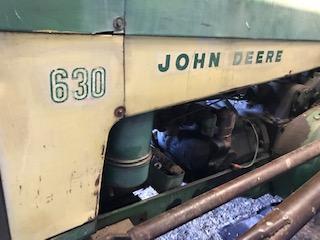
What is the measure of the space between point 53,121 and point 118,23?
0.22m

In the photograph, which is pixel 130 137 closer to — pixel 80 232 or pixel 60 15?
pixel 80 232

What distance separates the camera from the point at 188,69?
822mm

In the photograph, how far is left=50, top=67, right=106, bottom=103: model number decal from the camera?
0.62 m

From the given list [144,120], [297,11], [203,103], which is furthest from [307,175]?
[144,120]

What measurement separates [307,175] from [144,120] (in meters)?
0.85

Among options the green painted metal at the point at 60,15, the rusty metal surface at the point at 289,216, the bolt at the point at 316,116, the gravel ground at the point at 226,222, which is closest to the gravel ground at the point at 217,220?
the gravel ground at the point at 226,222

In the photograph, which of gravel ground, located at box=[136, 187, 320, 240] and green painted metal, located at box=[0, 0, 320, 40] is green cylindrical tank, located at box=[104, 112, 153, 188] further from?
gravel ground, located at box=[136, 187, 320, 240]

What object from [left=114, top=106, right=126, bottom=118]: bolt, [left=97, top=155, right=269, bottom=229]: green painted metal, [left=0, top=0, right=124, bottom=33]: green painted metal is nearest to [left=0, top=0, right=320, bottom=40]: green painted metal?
[left=0, top=0, right=124, bottom=33]: green painted metal

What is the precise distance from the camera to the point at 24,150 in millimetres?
635

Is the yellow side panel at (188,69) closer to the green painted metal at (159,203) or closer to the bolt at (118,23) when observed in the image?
the bolt at (118,23)

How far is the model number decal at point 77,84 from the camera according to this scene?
62 centimetres

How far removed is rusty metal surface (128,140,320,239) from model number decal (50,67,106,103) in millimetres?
312

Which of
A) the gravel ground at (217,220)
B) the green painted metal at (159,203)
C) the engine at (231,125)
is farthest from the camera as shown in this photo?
the gravel ground at (217,220)

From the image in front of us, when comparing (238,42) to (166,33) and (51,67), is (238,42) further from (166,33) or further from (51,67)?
(51,67)
